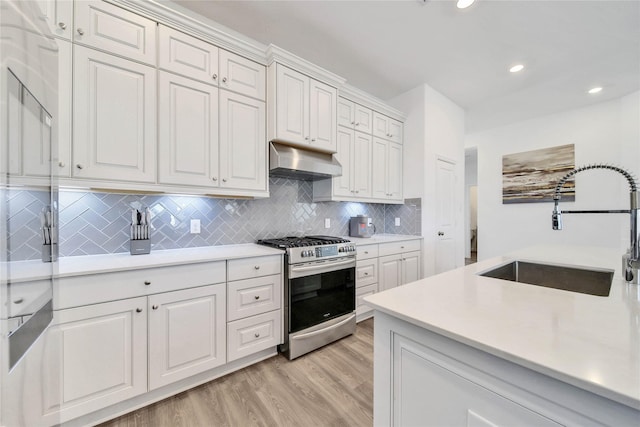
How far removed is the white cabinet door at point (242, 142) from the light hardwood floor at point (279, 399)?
1.47m

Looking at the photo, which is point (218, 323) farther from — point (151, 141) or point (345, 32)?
point (345, 32)

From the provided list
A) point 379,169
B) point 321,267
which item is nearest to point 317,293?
point 321,267

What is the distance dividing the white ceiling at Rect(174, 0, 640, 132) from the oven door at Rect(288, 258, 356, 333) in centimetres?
215

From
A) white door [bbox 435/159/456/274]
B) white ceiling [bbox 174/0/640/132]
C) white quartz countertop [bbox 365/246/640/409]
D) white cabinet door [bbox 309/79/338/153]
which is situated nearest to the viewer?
white quartz countertop [bbox 365/246/640/409]

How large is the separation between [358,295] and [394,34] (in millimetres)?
2625

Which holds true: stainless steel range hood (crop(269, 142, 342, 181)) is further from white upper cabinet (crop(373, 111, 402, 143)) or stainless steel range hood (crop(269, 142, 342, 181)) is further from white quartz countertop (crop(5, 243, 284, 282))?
white upper cabinet (crop(373, 111, 402, 143))

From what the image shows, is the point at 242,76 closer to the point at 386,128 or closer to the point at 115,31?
the point at 115,31

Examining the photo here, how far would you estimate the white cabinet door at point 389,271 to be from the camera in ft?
9.41

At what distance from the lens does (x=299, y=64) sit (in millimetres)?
2299

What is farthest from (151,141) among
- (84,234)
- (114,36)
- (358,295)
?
(358,295)

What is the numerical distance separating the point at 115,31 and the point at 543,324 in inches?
103

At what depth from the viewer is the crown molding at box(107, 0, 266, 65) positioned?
165cm

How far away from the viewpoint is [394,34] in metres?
2.36

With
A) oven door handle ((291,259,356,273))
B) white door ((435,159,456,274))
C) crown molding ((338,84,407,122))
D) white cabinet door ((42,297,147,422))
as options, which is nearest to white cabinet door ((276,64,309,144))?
crown molding ((338,84,407,122))
